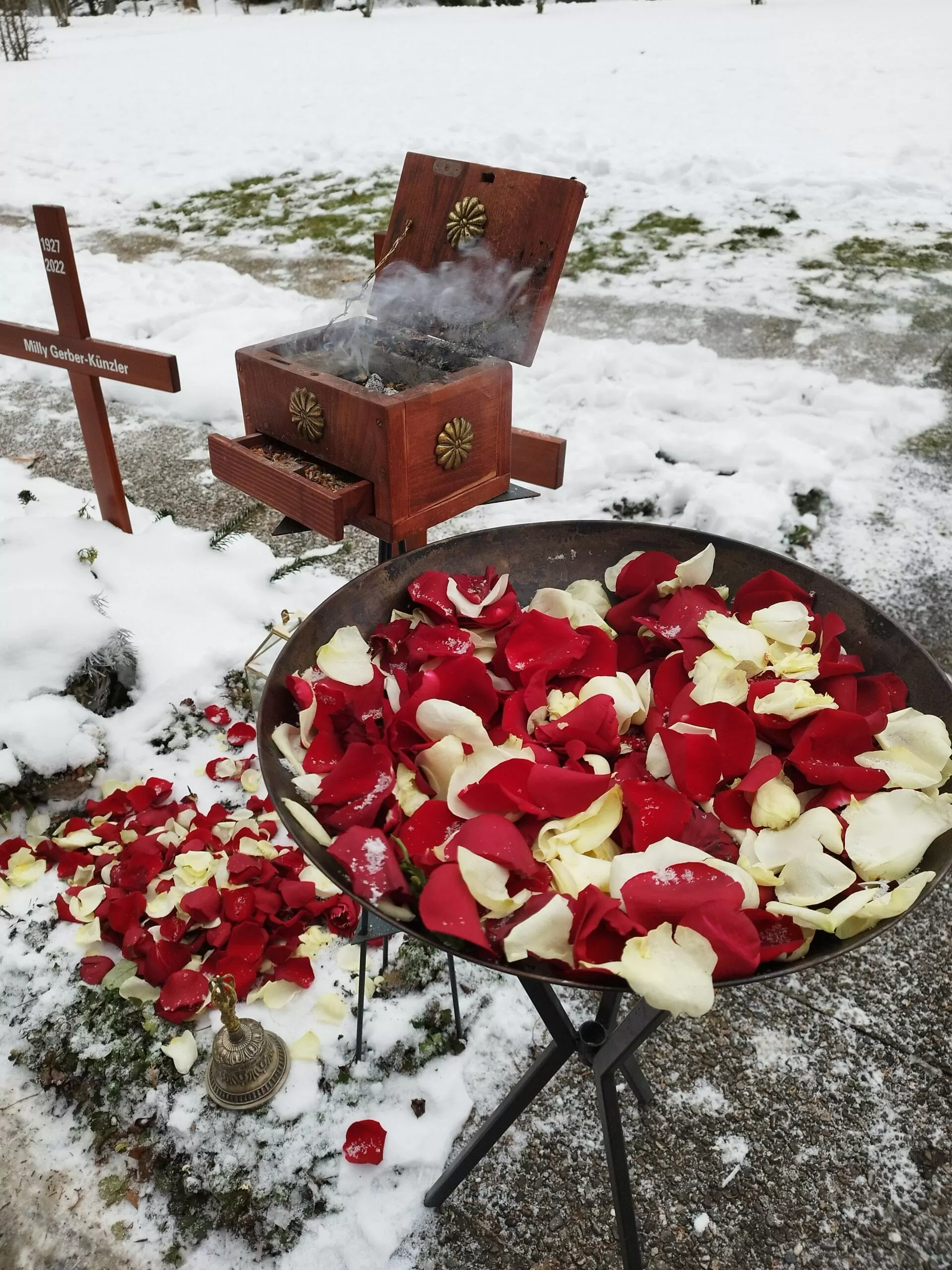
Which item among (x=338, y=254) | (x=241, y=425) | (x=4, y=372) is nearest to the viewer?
(x=241, y=425)

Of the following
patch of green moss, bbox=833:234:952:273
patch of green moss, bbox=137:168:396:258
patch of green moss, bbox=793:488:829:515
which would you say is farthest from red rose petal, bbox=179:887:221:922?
patch of green moss, bbox=833:234:952:273

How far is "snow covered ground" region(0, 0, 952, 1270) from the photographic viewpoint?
2725 millimetres

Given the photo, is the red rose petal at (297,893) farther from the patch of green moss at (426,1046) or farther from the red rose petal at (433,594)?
the red rose petal at (433,594)

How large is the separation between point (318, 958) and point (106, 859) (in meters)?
0.69

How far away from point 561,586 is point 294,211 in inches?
295

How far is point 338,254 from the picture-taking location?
22.4 ft

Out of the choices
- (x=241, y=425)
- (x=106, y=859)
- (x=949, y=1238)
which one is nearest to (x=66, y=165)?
(x=241, y=425)

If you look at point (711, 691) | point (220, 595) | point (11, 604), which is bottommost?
point (220, 595)

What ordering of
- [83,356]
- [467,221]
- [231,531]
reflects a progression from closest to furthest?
[467,221]
[83,356]
[231,531]

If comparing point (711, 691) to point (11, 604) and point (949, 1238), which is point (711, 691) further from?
point (11, 604)

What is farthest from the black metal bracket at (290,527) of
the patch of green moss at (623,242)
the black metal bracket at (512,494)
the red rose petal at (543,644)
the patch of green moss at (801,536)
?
the patch of green moss at (623,242)

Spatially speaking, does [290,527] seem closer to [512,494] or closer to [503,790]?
[512,494]

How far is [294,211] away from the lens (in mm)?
7871

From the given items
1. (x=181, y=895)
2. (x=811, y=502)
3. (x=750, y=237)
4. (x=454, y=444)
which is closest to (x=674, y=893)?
(x=454, y=444)
